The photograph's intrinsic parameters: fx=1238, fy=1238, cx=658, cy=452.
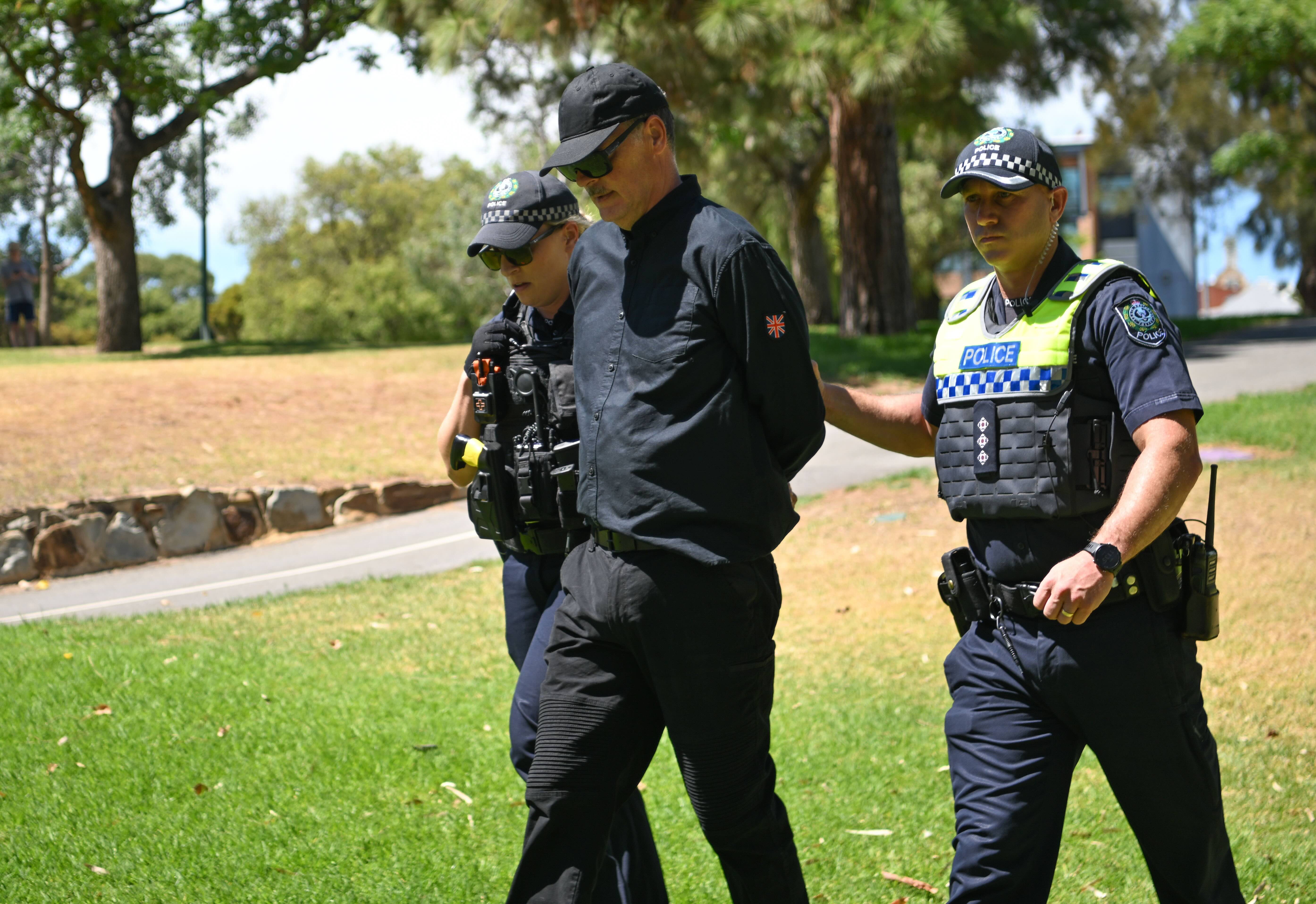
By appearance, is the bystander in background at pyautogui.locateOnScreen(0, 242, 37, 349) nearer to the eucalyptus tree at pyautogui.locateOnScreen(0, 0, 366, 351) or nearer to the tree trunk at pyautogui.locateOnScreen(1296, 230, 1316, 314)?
the eucalyptus tree at pyautogui.locateOnScreen(0, 0, 366, 351)

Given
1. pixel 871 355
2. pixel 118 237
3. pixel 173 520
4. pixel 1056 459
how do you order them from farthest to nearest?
pixel 118 237, pixel 871 355, pixel 173 520, pixel 1056 459

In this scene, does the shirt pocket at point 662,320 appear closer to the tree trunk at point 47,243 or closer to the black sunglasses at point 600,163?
the black sunglasses at point 600,163

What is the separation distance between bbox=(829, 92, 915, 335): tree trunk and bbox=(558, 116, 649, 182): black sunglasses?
16.8 metres

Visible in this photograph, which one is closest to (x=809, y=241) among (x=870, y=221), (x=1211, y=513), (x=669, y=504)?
(x=870, y=221)

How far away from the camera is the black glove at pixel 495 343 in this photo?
11.6 ft

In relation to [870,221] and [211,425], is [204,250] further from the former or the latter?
[211,425]

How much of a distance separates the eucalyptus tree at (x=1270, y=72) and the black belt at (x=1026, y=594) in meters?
22.7

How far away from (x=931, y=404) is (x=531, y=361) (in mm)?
1101

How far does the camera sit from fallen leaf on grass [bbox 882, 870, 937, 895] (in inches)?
155

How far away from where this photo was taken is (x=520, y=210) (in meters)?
3.49

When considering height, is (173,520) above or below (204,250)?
below

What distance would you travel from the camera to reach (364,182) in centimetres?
5262

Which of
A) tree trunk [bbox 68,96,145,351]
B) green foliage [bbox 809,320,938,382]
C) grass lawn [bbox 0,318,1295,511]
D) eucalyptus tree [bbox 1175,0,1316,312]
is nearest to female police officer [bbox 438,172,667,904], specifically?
grass lawn [bbox 0,318,1295,511]

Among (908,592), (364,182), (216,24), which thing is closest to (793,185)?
(216,24)
